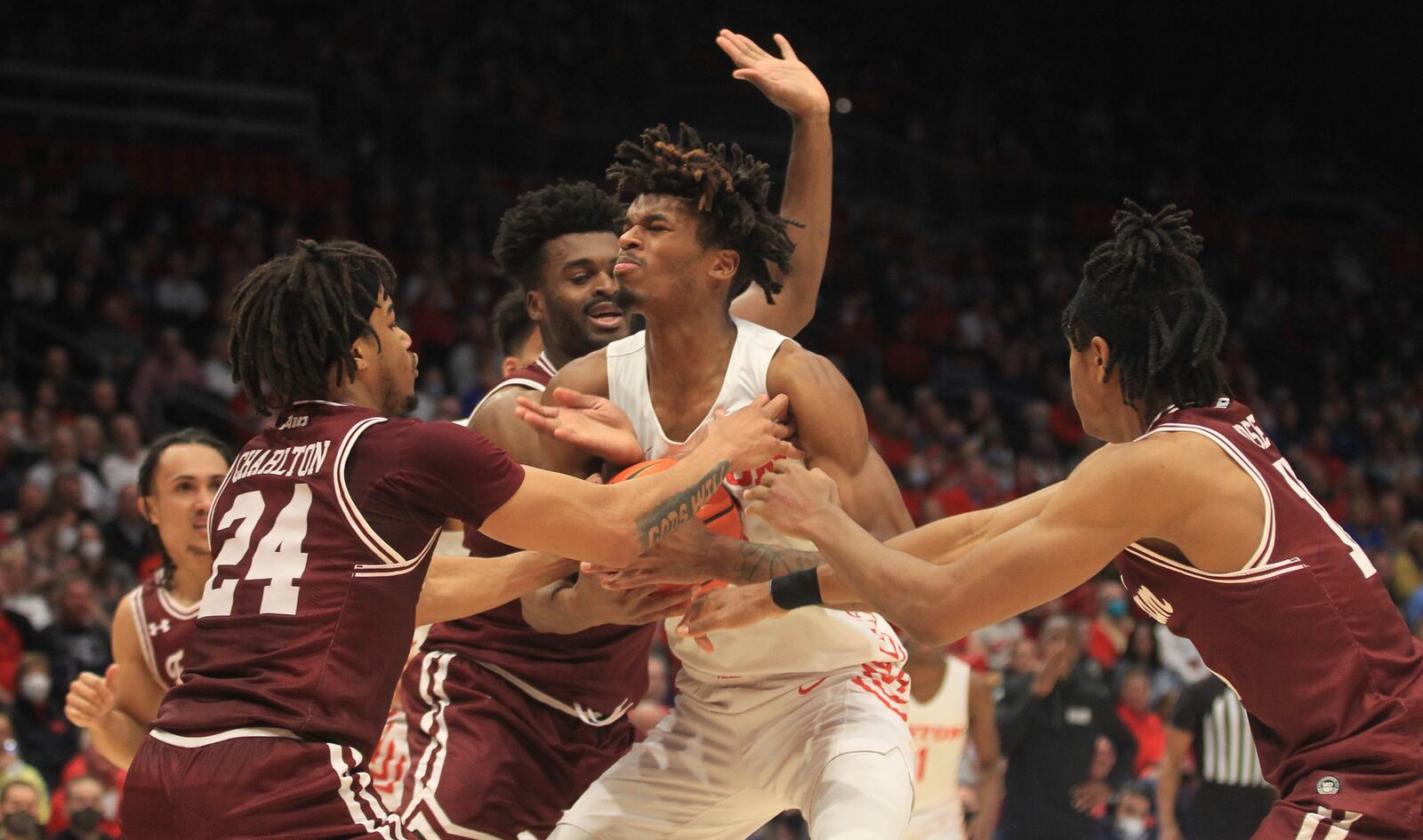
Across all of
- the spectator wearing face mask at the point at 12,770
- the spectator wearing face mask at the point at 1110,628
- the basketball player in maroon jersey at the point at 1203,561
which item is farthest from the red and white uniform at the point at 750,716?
the spectator wearing face mask at the point at 1110,628

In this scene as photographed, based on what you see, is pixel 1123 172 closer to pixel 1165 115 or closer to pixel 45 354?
pixel 1165 115

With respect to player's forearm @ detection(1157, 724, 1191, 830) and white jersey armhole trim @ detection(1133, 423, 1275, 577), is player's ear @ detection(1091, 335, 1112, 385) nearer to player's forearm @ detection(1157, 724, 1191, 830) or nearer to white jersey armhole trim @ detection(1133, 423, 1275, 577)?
white jersey armhole trim @ detection(1133, 423, 1275, 577)

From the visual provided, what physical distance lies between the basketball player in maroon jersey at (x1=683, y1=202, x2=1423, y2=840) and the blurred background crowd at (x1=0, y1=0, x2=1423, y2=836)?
4.95 m

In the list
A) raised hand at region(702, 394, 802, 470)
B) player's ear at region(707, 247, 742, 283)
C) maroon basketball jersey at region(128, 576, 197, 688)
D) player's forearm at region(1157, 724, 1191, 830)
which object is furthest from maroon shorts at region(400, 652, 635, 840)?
player's forearm at region(1157, 724, 1191, 830)

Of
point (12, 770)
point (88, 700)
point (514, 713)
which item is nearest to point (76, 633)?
point (12, 770)

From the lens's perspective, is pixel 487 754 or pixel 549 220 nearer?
pixel 487 754

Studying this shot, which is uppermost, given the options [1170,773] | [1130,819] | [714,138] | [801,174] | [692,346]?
[714,138]

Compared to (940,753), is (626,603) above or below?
above

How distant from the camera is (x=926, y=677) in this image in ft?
22.5

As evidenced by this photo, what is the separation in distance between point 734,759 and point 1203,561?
1.51 m

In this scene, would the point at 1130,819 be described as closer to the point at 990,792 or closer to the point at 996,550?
the point at 990,792

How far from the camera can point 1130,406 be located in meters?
3.62

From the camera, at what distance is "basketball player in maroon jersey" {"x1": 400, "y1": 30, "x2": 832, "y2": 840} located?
443 centimetres

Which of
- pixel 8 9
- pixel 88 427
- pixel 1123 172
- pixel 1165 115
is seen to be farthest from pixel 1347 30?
pixel 88 427
